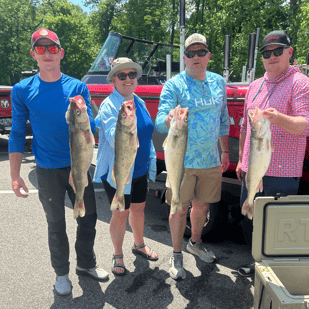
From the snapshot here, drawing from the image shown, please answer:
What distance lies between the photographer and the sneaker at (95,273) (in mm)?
2906

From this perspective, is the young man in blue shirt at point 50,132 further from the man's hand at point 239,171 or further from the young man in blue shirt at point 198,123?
the man's hand at point 239,171

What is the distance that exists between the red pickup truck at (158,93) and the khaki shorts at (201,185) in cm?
51

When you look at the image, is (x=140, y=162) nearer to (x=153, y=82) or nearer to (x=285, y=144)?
(x=285, y=144)

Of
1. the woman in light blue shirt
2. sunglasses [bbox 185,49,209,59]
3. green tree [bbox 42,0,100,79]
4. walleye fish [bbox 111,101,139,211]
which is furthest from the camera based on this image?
green tree [bbox 42,0,100,79]

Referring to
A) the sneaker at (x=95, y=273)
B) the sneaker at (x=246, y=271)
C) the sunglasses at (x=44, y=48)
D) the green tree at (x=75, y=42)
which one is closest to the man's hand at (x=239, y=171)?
the sneaker at (x=246, y=271)

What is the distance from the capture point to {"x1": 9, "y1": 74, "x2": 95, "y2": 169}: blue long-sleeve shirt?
2.28 metres

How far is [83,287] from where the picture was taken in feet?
9.31

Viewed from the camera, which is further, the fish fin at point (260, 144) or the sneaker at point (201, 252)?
the sneaker at point (201, 252)

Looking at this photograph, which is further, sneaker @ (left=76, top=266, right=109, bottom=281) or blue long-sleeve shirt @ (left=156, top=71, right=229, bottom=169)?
sneaker @ (left=76, top=266, right=109, bottom=281)

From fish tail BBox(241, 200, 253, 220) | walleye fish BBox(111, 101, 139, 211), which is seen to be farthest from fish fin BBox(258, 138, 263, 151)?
walleye fish BBox(111, 101, 139, 211)

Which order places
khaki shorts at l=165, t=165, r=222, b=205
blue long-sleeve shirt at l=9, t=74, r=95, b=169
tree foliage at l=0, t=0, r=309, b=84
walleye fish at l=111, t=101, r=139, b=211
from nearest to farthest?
walleye fish at l=111, t=101, r=139, b=211, blue long-sleeve shirt at l=9, t=74, r=95, b=169, khaki shorts at l=165, t=165, r=222, b=205, tree foliage at l=0, t=0, r=309, b=84

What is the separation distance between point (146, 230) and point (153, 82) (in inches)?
110

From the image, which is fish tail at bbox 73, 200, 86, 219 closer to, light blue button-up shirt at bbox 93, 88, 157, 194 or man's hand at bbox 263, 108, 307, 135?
light blue button-up shirt at bbox 93, 88, 157, 194

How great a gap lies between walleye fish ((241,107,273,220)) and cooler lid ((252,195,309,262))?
0.80 feet
